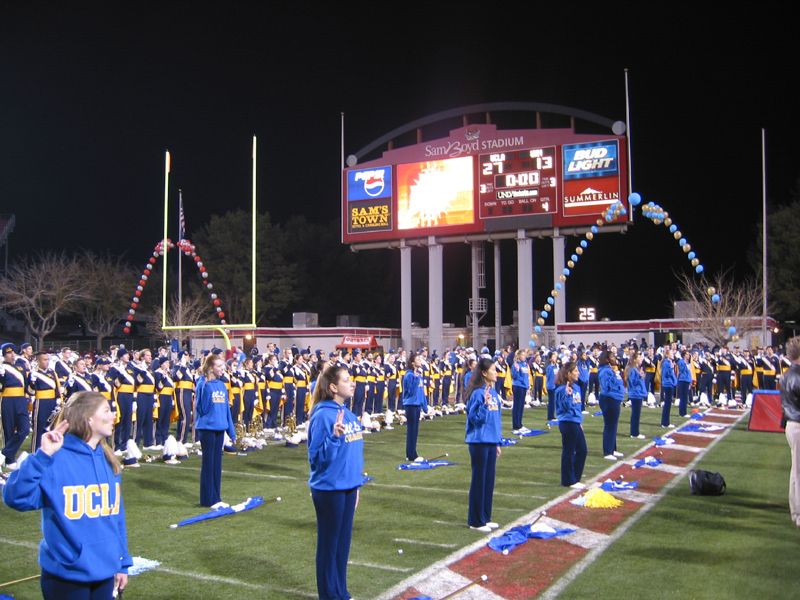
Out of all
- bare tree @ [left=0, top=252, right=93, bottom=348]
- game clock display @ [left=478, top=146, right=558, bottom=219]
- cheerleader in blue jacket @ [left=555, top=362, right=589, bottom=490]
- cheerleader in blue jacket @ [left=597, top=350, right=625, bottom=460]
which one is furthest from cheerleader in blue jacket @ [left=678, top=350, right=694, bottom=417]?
bare tree @ [left=0, top=252, right=93, bottom=348]

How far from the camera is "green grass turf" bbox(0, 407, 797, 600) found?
5.30m

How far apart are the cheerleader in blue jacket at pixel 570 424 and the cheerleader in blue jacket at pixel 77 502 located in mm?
6431

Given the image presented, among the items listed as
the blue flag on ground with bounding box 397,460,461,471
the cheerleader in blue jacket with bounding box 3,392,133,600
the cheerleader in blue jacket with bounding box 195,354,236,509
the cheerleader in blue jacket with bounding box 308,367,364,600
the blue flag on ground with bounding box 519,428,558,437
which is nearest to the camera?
the cheerleader in blue jacket with bounding box 3,392,133,600

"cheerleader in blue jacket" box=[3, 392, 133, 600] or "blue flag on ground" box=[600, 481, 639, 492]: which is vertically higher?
"cheerleader in blue jacket" box=[3, 392, 133, 600]

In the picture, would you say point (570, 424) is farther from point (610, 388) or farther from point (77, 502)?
point (77, 502)

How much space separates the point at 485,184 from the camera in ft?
113

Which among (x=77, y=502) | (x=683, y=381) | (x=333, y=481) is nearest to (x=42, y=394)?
(x=333, y=481)

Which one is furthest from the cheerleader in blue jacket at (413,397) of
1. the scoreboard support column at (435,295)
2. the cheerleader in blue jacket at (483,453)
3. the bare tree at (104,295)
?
the bare tree at (104,295)

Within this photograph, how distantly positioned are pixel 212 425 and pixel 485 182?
28773 millimetres

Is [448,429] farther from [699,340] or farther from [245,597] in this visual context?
[699,340]

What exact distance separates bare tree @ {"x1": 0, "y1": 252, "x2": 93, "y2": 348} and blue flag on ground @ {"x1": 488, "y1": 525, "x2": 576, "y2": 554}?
39.6 meters

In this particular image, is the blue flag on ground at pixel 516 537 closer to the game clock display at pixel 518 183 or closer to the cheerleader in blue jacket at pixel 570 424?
the cheerleader in blue jacket at pixel 570 424

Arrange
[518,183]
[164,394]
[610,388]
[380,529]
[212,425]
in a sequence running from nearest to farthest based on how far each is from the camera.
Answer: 1. [380,529]
2. [212,425]
3. [610,388]
4. [164,394]
5. [518,183]

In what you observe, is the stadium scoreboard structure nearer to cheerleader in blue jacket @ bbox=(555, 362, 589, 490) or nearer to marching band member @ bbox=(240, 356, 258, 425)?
marching band member @ bbox=(240, 356, 258, 425)
